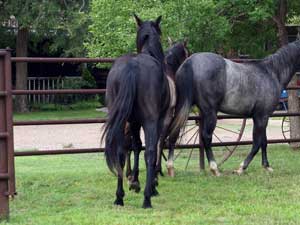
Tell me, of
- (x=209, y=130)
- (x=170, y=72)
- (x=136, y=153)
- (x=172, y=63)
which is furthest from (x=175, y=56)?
(x=136, y=153)

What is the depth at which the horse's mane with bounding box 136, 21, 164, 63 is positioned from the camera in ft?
25.6

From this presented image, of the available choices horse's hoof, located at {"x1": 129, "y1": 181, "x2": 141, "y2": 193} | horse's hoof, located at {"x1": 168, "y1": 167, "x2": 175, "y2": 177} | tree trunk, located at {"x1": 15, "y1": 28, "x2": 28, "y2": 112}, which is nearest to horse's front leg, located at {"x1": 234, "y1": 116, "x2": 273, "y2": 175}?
horse's hoof, located at {"x1": 168, "y1": 167, "x2": 175, "y2": 177}

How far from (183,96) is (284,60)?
198 cm

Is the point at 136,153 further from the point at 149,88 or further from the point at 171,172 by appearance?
the point at 171,172

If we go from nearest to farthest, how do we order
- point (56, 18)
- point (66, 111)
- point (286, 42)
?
point (286, 42), point (56, 18), point (66, 111)

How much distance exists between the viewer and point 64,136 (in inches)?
714

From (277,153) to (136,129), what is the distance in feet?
19.6

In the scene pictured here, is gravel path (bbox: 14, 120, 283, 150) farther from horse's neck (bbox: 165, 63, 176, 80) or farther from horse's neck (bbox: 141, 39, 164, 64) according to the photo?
horse's neck (bbox: 141, 39, 164, 64)

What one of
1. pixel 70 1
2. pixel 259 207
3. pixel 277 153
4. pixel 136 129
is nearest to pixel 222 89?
pixel 136 129

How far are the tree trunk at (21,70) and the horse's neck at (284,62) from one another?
19394mm

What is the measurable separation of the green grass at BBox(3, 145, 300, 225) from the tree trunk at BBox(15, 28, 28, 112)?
60.5 feet

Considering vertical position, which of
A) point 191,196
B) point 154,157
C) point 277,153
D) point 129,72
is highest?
point 129,72

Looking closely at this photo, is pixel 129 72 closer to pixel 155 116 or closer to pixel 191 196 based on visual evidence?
pixel 155 116

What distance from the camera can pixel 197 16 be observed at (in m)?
11.9
